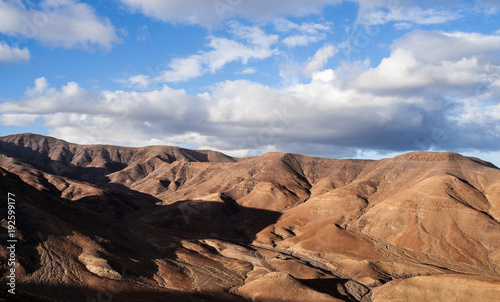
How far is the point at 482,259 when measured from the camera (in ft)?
218

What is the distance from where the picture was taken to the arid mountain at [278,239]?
43594mm

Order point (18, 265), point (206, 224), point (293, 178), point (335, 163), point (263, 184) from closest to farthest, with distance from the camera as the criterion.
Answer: point (18, 265) → point (206, 224) → point (263, 184) → point (293, 178) → point (335, 163)

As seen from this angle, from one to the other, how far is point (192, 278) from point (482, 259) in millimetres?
57331

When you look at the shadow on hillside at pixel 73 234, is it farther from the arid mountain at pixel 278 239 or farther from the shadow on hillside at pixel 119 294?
the arid mountain at pixel 278 239

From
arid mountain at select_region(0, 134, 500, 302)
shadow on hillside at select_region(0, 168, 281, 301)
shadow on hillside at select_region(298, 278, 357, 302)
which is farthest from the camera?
shadow on hillside at select_region(298, 278, 357, 302)

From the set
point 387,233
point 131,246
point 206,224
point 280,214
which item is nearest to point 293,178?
point 280,214

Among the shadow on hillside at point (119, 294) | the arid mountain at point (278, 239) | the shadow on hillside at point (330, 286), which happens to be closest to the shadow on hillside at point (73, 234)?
the shadow on hillside at point (119, 294)

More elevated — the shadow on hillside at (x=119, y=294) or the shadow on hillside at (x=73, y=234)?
the shadow on hillside at (x=73, y=234)

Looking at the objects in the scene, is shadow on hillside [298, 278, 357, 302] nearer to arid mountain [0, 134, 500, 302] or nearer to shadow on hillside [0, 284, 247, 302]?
arid mountain [0, 134, 500, 302]

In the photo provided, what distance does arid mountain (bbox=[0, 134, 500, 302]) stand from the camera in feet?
143

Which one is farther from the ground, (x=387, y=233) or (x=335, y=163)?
(x=335, y=163)

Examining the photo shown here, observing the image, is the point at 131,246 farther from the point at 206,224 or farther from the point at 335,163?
the point at 335,163

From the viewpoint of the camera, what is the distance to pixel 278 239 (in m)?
87.4

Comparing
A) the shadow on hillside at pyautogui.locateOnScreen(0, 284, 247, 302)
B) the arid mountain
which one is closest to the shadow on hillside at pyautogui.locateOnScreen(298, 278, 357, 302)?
the arid mountain
